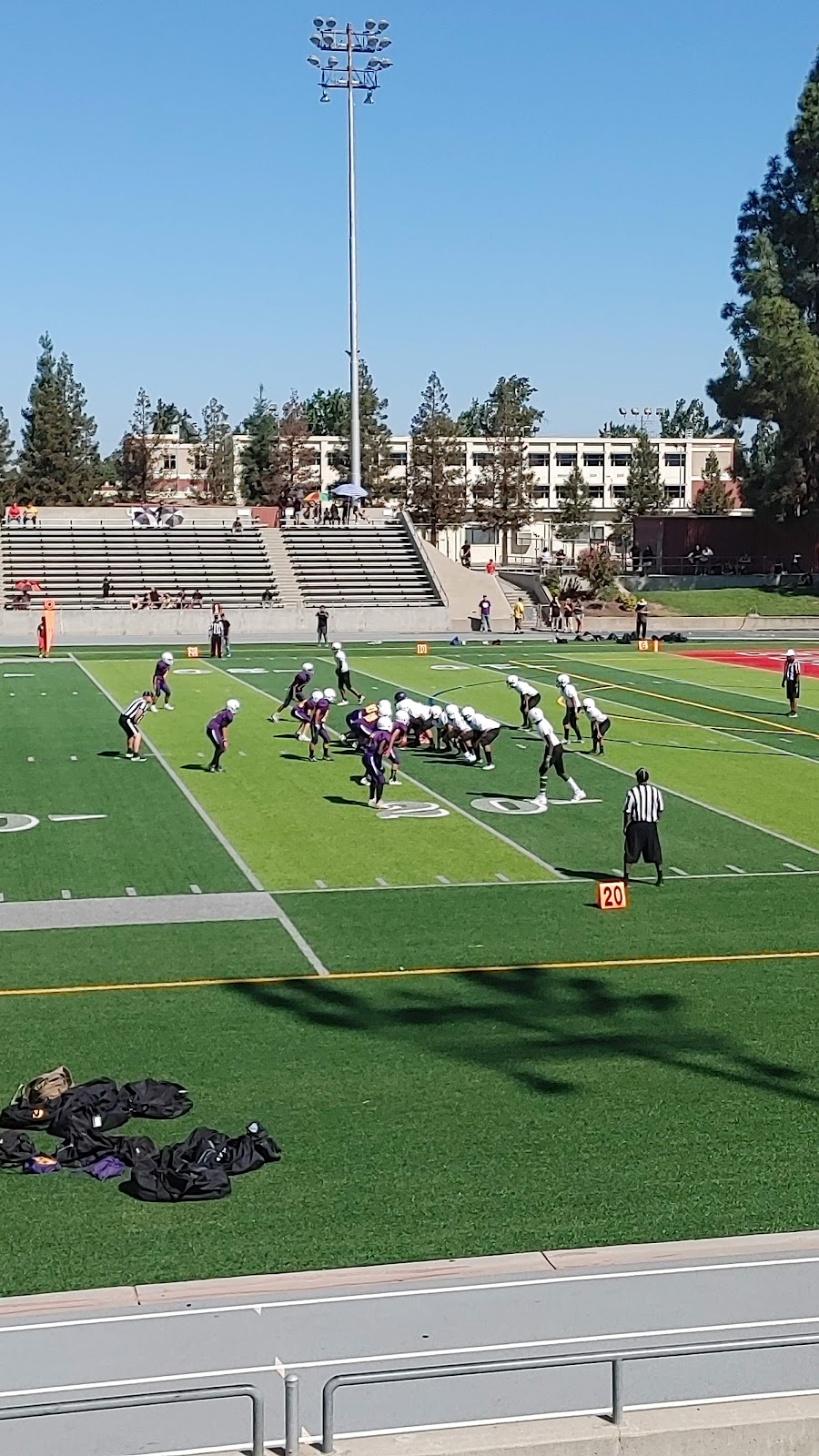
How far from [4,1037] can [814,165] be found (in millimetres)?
74507

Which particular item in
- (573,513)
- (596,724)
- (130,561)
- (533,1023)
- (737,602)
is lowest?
(533,1023)

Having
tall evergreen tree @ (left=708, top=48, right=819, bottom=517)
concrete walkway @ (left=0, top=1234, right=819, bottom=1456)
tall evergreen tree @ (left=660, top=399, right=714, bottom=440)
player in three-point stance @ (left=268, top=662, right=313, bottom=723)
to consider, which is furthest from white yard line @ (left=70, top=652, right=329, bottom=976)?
tall evergreen tree @ (left=660, top=399, right=714, bottom=440)

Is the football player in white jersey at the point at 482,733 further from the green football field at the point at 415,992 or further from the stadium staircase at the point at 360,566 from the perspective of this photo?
Answer: the stadium staircase at the point at 360,566

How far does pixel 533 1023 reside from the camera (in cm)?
1505

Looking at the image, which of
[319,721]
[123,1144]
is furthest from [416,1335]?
[319,721]

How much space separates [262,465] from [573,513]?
68.1 feet

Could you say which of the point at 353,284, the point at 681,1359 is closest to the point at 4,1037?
the point at 681,1359

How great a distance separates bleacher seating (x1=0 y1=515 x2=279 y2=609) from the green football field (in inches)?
1349

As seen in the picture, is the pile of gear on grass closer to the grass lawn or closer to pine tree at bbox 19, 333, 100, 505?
the grass lawn

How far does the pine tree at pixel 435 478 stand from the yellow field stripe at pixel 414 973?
80.0m

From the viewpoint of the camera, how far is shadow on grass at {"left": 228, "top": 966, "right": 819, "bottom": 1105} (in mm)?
13633

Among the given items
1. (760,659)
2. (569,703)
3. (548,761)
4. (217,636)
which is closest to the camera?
(548,761)

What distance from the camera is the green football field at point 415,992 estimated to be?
10.6 metres

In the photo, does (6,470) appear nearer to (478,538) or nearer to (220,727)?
(478,538)
